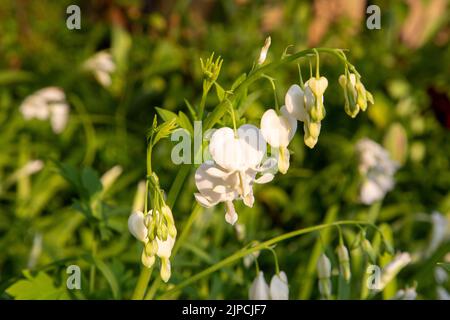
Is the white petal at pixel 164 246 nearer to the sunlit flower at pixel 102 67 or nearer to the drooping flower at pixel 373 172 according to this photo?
the drooping flower at pixel 373 172

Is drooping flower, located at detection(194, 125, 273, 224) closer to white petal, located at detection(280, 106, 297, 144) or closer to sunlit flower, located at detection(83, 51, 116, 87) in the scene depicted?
white petal, located at detection(280, 106, 297, 144)

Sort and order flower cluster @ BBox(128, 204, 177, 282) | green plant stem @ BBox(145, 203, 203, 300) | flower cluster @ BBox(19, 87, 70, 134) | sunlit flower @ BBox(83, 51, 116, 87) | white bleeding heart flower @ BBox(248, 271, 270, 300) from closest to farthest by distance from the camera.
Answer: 1. flower cluster @ BBox(128, 204, 177, 282)
2. green plant stem @ BBox(145, 203, 203, 300)
3. white bleeding heart flower @ BBox(248, 271, 270, 300)
4. flower cluster @ BBox(19, 87, 70, 134)
5. sunlit flower @ BBox(83, 51, 116, 87)

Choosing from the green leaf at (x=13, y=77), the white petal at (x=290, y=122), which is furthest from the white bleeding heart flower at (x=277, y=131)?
the green leaf at (x=13, y=77)

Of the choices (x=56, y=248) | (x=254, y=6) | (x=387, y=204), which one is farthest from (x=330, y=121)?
(x=56, y=248)

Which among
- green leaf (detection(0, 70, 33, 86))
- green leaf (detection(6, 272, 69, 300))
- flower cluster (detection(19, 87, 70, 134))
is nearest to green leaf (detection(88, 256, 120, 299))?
green leaf (detection(6, 272, 69, 300))

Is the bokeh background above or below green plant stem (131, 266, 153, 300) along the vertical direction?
above

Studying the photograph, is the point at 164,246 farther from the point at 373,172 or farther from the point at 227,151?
the point at 373,172
